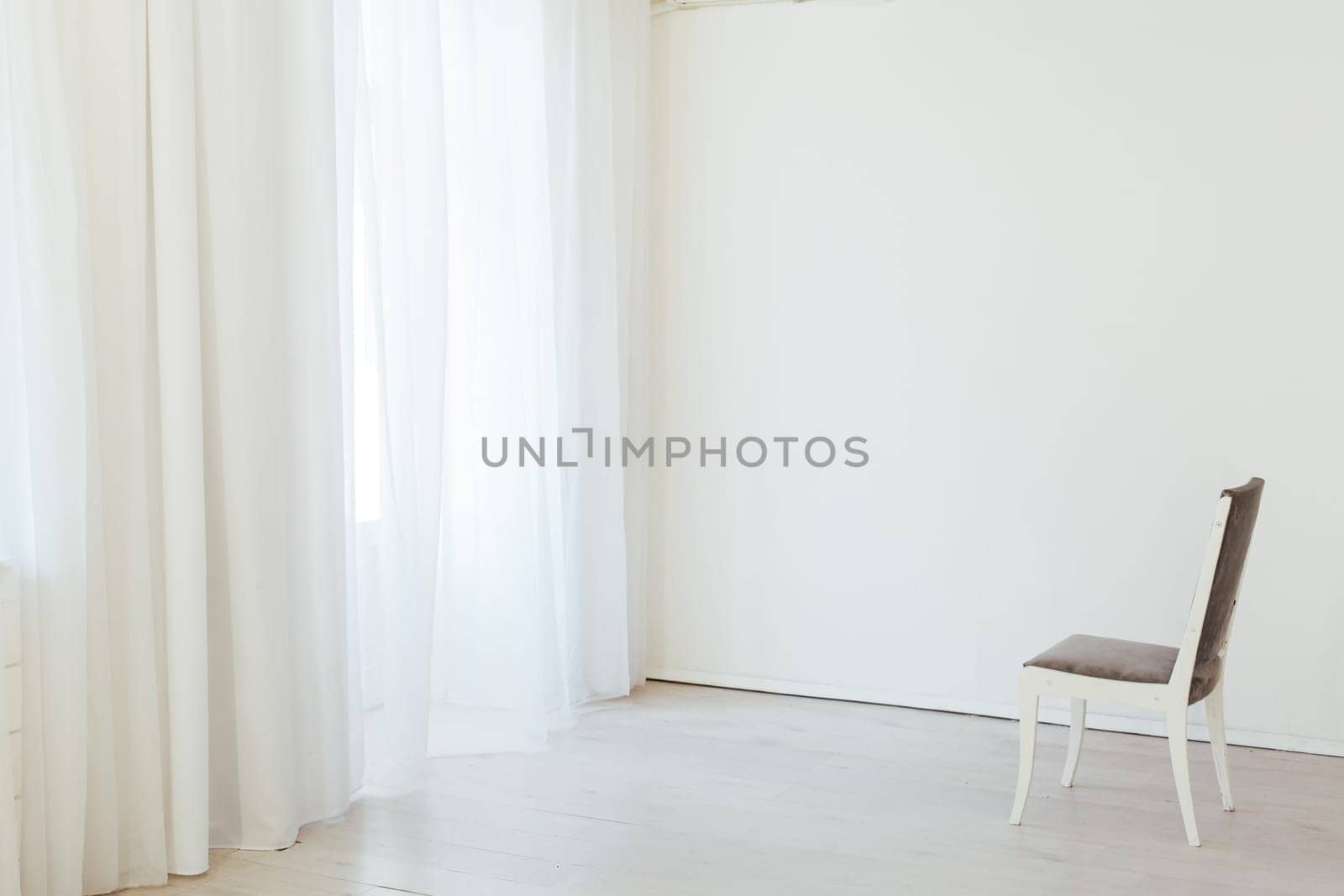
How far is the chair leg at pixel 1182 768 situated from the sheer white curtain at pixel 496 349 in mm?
1858

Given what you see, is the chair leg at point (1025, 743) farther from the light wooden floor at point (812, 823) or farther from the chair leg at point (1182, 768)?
the chair leg at point (1182, 768)

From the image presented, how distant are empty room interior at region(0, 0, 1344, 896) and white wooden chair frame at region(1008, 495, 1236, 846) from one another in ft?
0.05

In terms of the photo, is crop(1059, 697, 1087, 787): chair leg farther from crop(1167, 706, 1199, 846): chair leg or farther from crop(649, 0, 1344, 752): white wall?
crop(649, 0, 1344, 752): white wall

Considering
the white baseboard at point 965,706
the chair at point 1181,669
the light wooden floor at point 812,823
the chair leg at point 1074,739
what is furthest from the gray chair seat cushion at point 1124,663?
the white baseboard at point 965,706

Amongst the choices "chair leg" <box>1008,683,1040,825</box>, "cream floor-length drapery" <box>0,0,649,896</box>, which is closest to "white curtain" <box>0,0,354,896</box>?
"cream floor-length drapery" <box>0,0,649,896</box>

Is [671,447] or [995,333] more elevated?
[995,333]

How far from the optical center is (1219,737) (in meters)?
3.38

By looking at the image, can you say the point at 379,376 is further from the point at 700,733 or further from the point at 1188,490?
the point at 1188,490

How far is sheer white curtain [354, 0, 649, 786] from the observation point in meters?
3.41

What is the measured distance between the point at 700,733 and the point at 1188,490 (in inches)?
70.5

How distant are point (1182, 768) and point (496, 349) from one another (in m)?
2.34

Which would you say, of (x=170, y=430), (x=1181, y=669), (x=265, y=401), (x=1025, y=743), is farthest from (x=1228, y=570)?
(x=170, y=430)

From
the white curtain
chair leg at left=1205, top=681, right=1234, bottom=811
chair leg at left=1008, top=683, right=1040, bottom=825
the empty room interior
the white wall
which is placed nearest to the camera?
the white curtain

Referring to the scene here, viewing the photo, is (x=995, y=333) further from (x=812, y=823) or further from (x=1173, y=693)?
(x=812, y=823)
